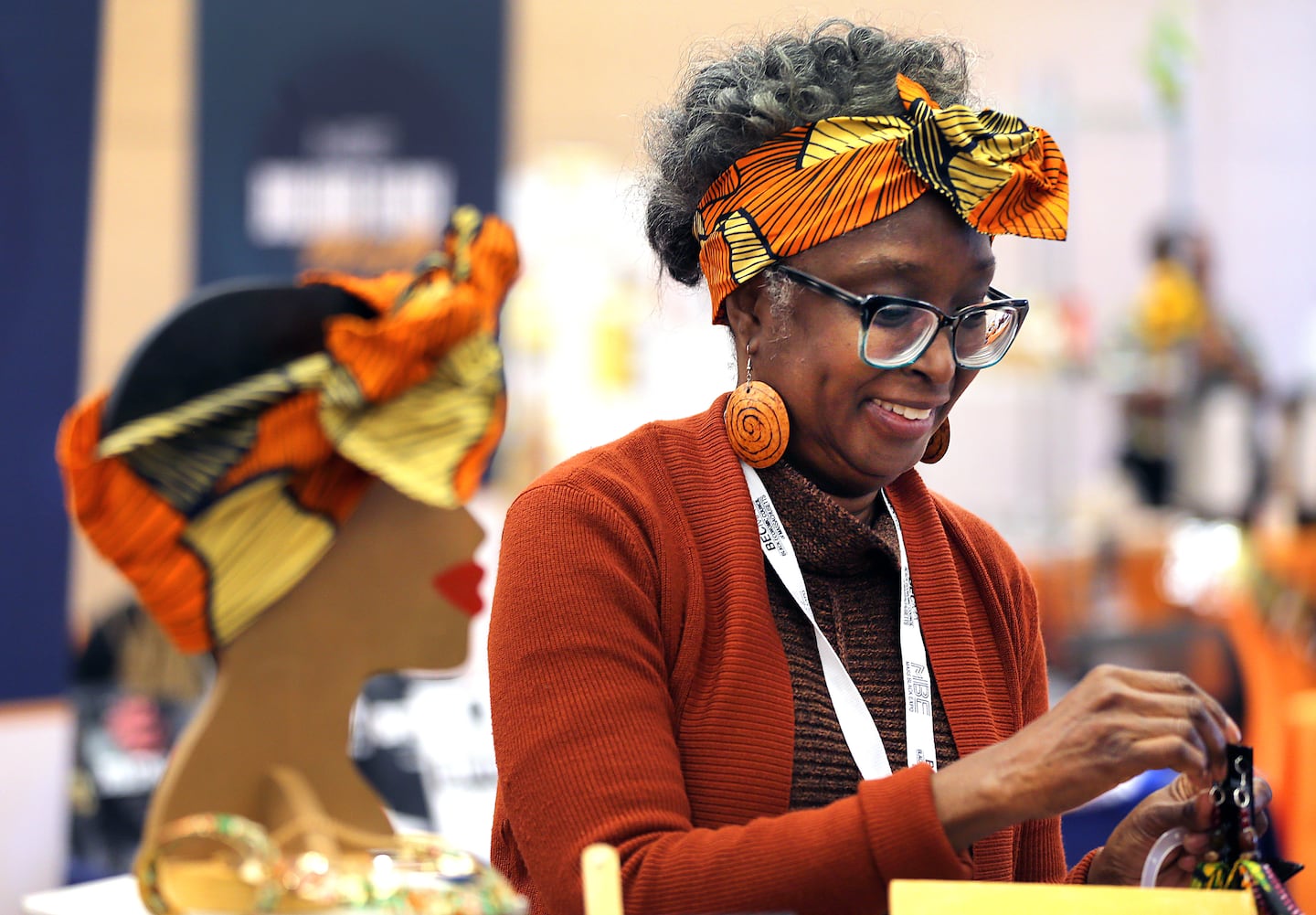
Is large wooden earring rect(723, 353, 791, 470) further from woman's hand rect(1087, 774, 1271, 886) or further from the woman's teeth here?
woman's hand rect(1087, 774, 1271, 886)

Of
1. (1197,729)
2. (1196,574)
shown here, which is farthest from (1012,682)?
(1196,574)

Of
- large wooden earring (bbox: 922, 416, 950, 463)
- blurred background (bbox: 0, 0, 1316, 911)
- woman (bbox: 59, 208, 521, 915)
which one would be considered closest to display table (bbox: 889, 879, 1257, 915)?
woman (bbox: 59, 208, 521, 915)

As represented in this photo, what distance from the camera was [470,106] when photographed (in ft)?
12.0

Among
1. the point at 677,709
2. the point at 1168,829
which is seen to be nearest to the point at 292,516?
the point at 677,709

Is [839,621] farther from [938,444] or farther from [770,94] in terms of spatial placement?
[770,94]

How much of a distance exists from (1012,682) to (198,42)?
268cm

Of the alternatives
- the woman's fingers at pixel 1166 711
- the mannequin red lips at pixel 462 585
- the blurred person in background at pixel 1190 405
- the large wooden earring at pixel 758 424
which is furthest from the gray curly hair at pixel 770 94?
the blurred person in background at pixel 1190 405

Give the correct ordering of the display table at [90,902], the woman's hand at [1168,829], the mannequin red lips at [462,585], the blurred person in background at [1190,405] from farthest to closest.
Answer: the blurred person in background at [1190,405] < the mannequin red lips at [462,585] < the display table at [90,902] < the woman's hand at [1168,829]

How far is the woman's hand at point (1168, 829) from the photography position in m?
1.33

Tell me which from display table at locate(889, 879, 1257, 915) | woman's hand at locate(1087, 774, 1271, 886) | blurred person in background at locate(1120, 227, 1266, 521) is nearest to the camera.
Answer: display table at locate(889, 879, 1257, 915)

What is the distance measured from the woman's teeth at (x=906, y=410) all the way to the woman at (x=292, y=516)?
437mm

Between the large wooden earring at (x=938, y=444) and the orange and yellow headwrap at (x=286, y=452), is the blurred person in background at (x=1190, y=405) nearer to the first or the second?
the large wooden earring at (x=938, y=444)

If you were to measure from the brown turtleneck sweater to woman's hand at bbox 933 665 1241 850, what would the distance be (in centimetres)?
→ 22

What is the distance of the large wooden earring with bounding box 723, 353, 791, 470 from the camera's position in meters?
1.46
